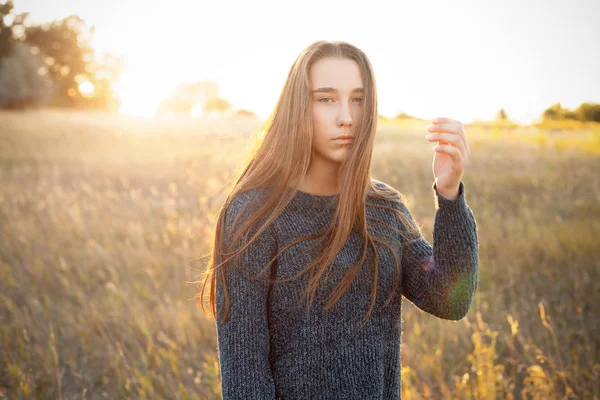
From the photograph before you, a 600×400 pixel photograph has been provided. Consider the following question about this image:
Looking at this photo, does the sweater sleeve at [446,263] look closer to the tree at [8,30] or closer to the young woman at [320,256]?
the young woman at [320,256]

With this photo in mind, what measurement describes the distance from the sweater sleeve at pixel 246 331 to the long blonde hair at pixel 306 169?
58 mm

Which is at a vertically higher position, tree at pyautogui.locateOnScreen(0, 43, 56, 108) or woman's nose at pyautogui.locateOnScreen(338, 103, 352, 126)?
tree at pyautogui.locateOnScreen(0, 43, 56, 108)

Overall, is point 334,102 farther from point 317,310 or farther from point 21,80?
point 21,80

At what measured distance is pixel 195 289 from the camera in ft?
12.6

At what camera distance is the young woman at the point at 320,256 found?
142cm

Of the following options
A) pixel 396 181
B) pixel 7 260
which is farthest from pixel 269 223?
pixel 396 181

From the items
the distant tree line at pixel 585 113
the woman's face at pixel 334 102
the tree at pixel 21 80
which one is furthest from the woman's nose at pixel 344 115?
the tree at pixel 21 80

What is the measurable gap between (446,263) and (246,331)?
2.23ft

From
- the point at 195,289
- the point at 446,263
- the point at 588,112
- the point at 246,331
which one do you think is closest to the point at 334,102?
the point at 446,263

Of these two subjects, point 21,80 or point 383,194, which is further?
point 21,80

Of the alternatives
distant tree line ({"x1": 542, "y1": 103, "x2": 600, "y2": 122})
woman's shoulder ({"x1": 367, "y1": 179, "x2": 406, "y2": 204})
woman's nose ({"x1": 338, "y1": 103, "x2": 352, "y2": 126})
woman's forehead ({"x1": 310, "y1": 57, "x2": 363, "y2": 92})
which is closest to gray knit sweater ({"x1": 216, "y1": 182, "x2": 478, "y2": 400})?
woman's shoulder ({"x1": 367, "y1": 179, "x2": 406, "y2": 204})

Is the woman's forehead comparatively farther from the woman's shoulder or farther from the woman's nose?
the woman's shoulder

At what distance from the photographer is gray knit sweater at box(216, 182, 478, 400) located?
54.9 inches

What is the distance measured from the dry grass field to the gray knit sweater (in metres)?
0.52
